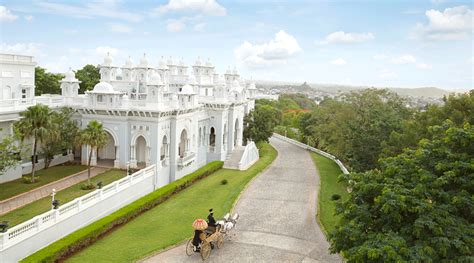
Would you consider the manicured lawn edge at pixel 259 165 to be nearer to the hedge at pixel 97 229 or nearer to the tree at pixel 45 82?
the hedge at pixel 97 229

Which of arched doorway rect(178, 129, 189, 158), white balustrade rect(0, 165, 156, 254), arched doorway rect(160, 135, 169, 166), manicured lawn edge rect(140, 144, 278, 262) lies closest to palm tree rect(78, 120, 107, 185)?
white balustrade rect(0, 165, 156, 254)

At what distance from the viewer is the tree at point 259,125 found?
4806cm

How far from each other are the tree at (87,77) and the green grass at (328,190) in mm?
29530

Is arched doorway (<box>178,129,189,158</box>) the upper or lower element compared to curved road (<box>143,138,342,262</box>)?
upper

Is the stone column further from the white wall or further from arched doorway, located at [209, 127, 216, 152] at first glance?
arched doorway, located at [209, 127, 216, 152]

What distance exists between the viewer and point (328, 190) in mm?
29906

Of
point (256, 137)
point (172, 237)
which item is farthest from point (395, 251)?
point (256, 137)

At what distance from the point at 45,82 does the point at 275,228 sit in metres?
39.4

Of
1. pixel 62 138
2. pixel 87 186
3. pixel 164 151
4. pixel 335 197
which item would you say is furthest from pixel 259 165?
pixel 87 186

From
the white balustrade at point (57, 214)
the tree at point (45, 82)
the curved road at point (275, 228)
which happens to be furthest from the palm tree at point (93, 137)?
the tree at point (45, 82)

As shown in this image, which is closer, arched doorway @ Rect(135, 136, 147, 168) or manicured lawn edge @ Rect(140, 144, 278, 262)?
manicured lawn edge @ Rect(140, 144, 278, 262)

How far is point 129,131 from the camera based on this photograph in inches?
1167

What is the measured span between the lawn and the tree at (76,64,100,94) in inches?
1095

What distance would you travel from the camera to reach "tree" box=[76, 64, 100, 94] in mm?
52938
